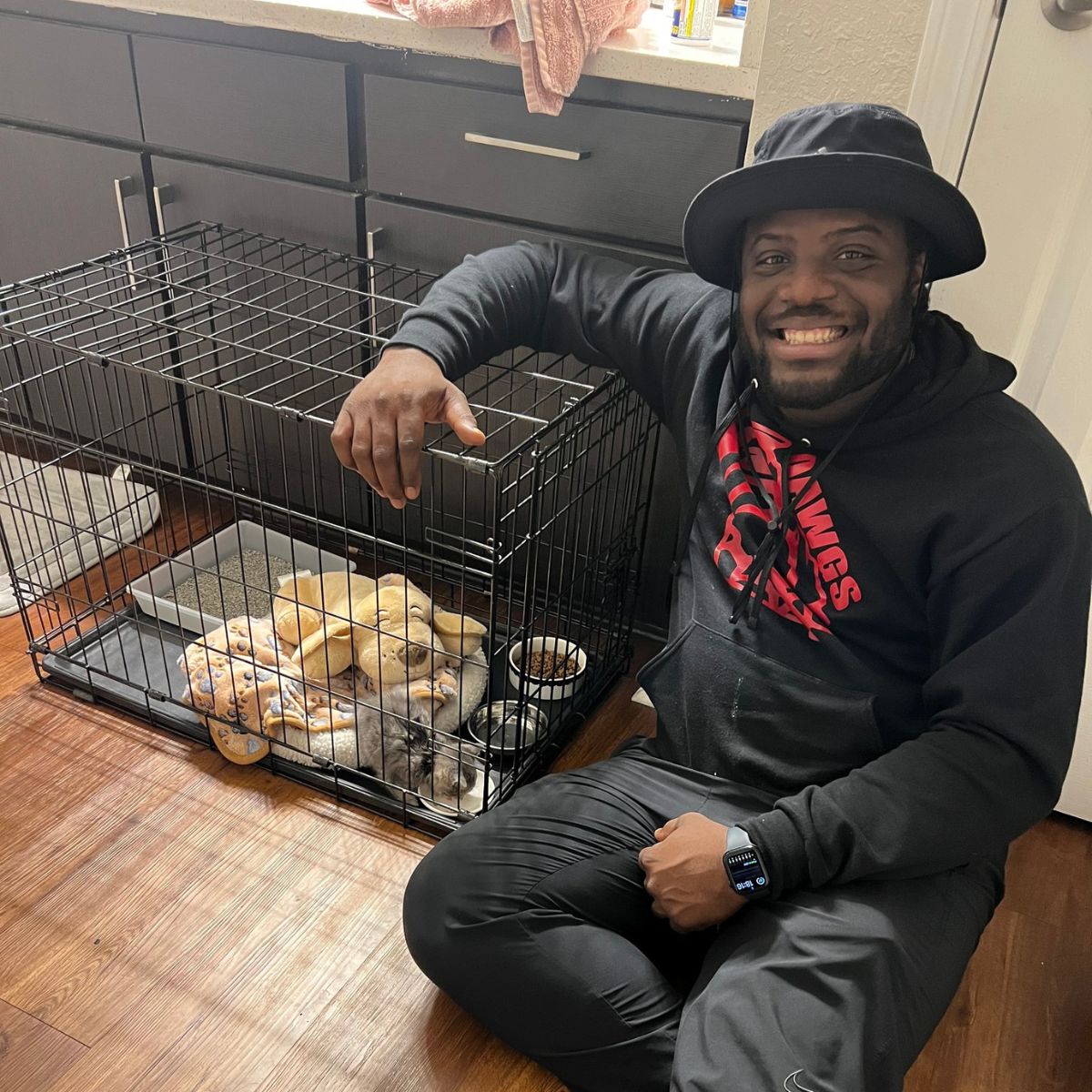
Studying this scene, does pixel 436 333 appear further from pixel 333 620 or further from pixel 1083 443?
pixel 1083 443

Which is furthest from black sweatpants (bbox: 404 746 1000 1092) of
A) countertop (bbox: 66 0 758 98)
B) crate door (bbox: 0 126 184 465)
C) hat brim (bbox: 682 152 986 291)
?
crate door (bbox: 0 126 184 465)

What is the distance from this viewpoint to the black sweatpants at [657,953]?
1.00m

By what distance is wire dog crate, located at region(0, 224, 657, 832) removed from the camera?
1478mm

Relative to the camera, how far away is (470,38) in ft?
4.78

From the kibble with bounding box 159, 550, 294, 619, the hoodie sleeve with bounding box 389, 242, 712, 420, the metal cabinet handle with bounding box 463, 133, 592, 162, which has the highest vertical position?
the metal cabinet handle with bounding box 463, 133, 592, 162

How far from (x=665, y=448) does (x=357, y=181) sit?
637mm

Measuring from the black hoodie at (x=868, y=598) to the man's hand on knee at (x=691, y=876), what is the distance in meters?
0.05

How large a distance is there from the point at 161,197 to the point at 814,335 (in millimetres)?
1223

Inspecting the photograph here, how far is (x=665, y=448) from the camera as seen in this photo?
5.37ft

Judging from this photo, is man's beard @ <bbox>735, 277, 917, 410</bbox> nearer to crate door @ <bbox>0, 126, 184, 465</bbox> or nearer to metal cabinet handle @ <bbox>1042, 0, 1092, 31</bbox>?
metal cabinet handle @ <bbox>1042, 0, 1092, 31</bbox>

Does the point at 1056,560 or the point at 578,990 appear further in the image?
the point at 578,990

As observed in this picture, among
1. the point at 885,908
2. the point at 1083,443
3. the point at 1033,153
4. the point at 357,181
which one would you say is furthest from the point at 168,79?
the point at 885,908

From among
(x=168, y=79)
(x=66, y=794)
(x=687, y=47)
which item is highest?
(x=687, y=47)

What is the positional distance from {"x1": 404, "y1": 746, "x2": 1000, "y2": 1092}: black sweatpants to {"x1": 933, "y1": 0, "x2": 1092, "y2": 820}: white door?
58 centimetres
